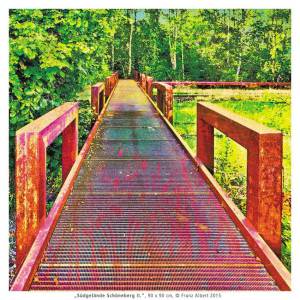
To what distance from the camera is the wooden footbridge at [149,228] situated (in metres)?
2.76

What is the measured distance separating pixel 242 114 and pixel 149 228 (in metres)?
15.7

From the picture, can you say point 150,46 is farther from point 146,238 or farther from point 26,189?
point 26,189

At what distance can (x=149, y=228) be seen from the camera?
3.48 metres

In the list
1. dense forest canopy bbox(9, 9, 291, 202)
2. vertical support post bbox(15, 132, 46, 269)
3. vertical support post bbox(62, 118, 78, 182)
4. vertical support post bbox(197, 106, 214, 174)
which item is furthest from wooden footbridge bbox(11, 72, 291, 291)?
dense forest canopy bbox(9, 9, 291, 202)

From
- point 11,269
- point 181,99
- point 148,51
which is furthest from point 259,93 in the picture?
point 11,269

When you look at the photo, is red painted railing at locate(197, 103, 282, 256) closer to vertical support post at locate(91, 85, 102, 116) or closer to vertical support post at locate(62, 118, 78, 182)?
vertical support post at locate(62, 118, 78, 182)

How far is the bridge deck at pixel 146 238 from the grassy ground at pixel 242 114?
238cm

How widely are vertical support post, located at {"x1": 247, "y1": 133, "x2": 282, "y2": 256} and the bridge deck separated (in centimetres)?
18

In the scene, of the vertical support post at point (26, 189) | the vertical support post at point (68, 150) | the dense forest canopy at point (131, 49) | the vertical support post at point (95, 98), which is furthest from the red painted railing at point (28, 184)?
the vertical support post at point (95, 98)

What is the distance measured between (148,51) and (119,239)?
34822 millimetres

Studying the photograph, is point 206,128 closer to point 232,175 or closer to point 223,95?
point 232,175

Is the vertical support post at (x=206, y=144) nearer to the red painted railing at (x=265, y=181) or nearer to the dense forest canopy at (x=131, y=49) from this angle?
the red painted railing at (x=265, y=181)

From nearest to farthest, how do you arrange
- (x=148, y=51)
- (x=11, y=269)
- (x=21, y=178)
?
(x=21, y=178), (x=11, y=269), (x=148, y=51)

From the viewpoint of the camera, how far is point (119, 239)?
3.28 meters
